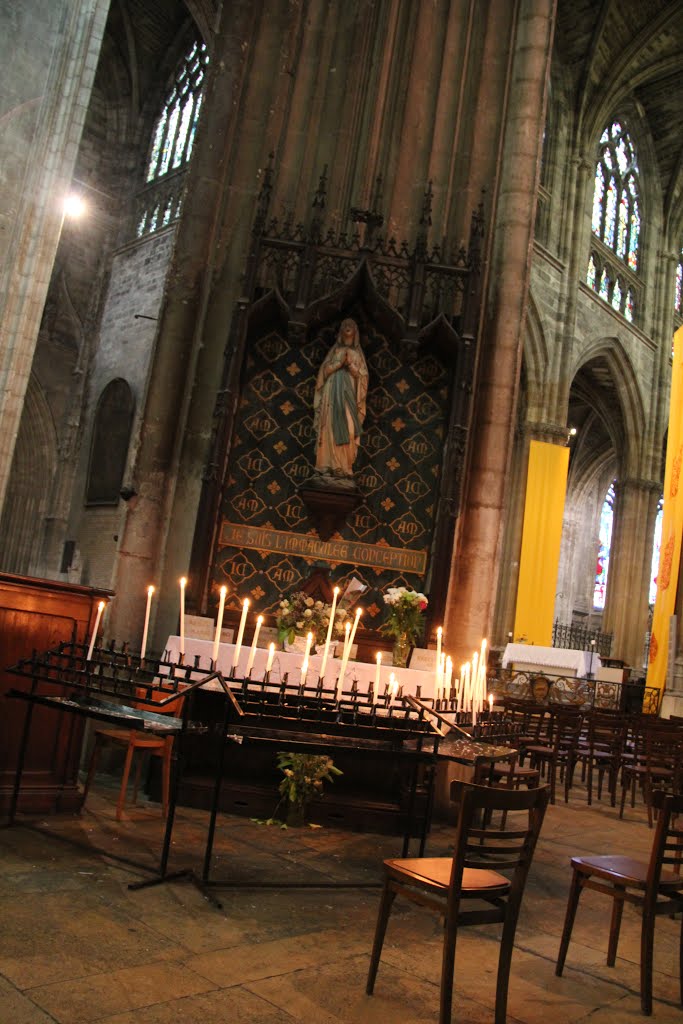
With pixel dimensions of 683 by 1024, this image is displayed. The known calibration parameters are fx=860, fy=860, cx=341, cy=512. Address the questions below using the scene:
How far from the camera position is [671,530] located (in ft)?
34.9

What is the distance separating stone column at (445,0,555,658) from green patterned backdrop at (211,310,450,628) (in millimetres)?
478

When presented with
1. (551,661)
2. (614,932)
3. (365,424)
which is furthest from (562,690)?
(614,932)

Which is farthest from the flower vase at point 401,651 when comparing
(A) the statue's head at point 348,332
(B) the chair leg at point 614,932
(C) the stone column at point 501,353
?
(B) the chair leg at point 614,932

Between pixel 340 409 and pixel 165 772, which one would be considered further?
pixel 340 409

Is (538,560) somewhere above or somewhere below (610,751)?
above

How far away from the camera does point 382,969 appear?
9.83ft

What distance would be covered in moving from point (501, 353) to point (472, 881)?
20.0ft

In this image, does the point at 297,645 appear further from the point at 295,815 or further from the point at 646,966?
the point at 646,966

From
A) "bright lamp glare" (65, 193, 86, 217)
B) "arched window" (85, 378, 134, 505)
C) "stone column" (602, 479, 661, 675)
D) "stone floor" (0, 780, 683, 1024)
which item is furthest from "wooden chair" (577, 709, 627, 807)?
"stone column" (602, 479, 661, 675)

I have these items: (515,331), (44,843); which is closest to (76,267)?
(515,331)

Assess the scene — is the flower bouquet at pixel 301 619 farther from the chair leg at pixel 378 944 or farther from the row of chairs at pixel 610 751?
the chair leg at pixel 378 944

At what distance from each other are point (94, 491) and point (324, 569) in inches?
388

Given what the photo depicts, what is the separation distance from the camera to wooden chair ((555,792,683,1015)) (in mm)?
3004

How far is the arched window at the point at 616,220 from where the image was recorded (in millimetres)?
20734
